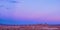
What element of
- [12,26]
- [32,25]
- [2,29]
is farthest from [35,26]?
[2,29]

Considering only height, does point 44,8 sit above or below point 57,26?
above

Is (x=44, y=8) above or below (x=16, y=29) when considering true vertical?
above

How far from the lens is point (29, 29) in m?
1.28

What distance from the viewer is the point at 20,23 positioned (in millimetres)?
1306

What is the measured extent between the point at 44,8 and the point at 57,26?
0.95 feet

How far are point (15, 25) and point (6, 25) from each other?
0.39 ft

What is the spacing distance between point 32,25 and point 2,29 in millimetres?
392

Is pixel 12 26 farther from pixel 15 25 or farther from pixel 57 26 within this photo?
pixel 57 26

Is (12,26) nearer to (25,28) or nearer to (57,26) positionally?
(25,28)

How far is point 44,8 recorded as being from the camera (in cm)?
131

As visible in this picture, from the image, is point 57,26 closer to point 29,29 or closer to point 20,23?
point 29,29

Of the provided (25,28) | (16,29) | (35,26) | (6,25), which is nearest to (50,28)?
(35,26)

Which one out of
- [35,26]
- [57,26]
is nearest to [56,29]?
[57,26]

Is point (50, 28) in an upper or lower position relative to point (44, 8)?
lower
